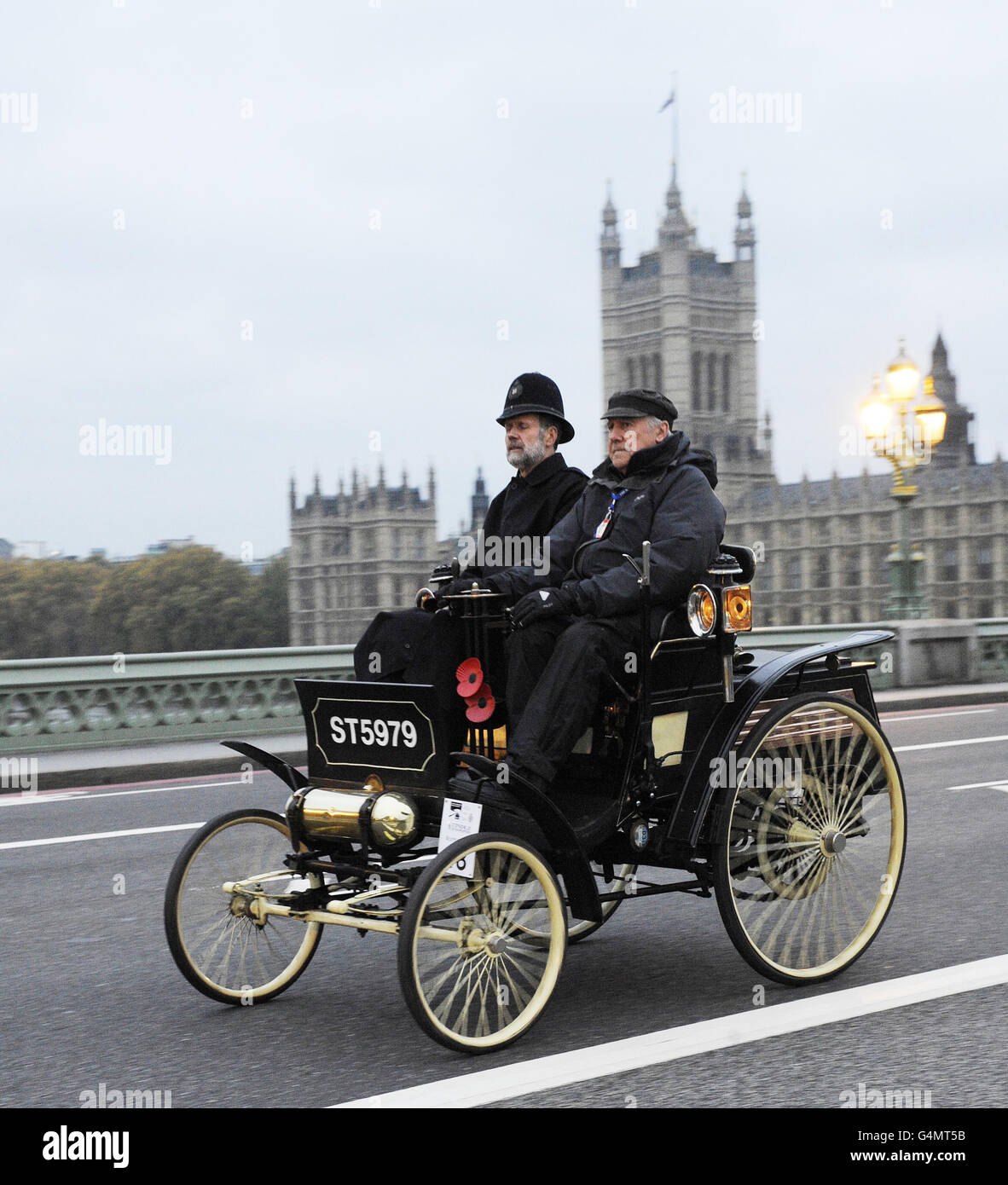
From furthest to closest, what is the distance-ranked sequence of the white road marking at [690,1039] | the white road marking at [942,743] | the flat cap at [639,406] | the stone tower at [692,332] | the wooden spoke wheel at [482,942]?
the stone tower at [692,332] < the white road marking at [942,743] < the flat cap at [639,406] < the wooden spoke wheel at [482,942] < the white road marking at [690,1039]

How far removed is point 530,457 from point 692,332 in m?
132

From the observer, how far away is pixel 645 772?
443 cm

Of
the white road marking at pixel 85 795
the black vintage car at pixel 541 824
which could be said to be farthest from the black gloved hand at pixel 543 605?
the white road marking at pixel 85 795

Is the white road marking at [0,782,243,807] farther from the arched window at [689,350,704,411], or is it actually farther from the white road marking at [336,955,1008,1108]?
the arched window at [689,350,704,411]

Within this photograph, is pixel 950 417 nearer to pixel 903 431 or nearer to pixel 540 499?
pixel 903 431

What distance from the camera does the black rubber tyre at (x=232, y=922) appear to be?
439cm

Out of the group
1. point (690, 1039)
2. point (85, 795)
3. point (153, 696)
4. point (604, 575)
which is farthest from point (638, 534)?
point (153, 696)

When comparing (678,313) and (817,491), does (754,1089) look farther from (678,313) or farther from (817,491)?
(678,313)

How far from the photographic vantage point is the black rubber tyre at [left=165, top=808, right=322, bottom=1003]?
439 centimetres

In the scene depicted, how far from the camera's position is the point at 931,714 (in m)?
16.2

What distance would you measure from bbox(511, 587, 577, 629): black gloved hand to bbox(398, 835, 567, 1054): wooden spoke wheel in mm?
674

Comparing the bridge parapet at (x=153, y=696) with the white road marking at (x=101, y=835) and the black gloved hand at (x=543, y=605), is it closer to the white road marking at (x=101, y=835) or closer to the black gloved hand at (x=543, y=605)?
the white road marking at (x=101, y=835)

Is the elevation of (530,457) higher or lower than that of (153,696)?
higher

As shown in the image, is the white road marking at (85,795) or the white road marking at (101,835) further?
the white road marking at (85,795)
